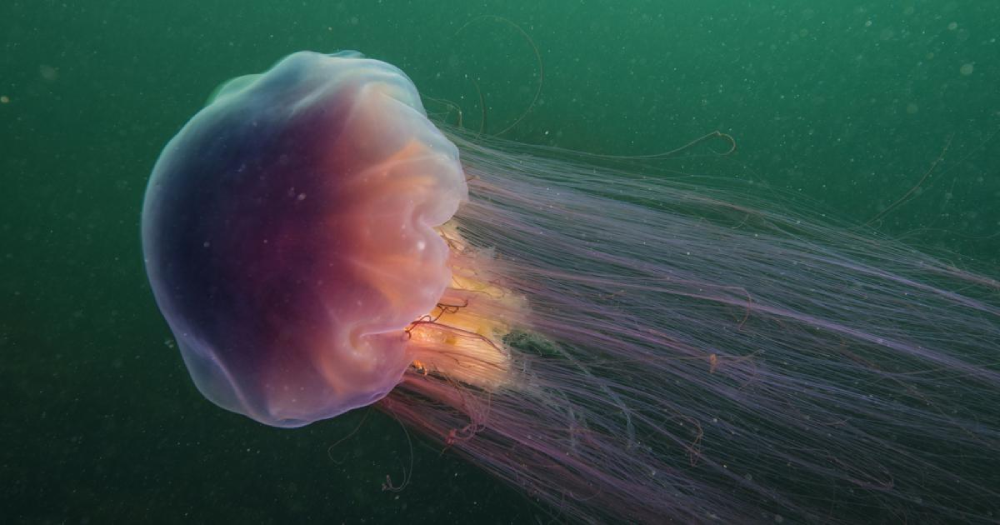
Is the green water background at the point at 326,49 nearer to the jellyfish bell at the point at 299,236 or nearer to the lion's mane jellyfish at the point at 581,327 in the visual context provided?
the lion's mane jellyfish at the point at 581,327

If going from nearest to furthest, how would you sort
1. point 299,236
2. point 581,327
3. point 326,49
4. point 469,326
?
1. point 299,236
2. point 469,326
3. point 581,327
4. point 326,49

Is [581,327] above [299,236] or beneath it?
beneath

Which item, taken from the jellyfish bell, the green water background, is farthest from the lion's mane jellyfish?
the green water background

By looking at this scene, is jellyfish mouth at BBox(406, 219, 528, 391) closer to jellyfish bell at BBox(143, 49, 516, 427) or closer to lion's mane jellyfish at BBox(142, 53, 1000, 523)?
lion's mane jellyfish at BBox(142, 53, 1000, 523)

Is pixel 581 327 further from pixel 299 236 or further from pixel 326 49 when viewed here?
pixel 326 49

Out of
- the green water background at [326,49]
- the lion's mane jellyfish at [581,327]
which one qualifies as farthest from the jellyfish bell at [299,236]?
the green water background at [326,49]

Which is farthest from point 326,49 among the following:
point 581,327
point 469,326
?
point 581,327
